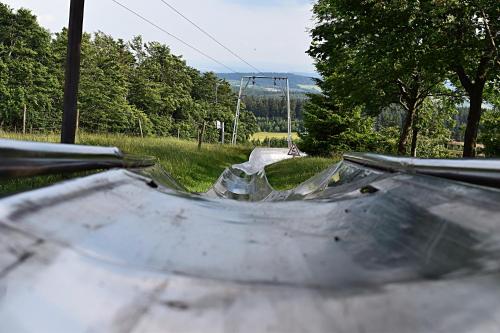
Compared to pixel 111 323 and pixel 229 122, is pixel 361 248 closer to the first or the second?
pixel 111 323

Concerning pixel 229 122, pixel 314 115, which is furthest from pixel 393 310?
pixel 229 122

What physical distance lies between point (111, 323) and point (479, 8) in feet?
29.7

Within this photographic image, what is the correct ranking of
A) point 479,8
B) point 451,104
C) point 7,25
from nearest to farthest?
point 479,8 → point 451,104 → point 7,25

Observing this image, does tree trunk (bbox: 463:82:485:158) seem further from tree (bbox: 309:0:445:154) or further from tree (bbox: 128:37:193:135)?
tree (bbox: 128:37:193:135)

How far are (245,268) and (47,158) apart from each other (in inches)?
33.9

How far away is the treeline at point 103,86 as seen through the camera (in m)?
28.3

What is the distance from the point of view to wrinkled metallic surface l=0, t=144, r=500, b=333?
708 millimetres

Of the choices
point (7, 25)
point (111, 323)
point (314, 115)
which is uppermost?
point (7, 25)

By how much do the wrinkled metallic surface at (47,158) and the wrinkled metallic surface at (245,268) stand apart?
0.41ft

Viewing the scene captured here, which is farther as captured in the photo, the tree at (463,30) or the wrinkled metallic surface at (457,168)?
the tree at (463,30)

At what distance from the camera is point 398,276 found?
0.83 metres

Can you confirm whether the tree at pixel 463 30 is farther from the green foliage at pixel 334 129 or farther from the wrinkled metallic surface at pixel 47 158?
the green foliage at pixel 334 129

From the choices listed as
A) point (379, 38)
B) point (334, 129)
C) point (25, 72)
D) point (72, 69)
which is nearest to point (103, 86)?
point (25, 72)

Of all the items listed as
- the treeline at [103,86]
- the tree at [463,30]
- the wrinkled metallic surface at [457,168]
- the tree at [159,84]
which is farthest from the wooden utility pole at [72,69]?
the tree at [159,84]
